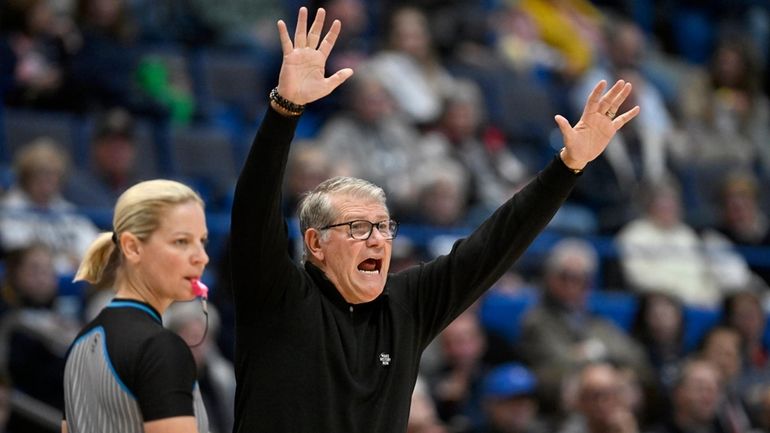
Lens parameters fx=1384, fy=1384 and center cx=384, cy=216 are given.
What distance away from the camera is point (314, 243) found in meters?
3.44

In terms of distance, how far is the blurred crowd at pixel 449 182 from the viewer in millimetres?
6516

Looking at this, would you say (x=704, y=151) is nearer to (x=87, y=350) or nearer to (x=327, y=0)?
(x=327, y=0)

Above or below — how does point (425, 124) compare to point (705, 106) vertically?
below

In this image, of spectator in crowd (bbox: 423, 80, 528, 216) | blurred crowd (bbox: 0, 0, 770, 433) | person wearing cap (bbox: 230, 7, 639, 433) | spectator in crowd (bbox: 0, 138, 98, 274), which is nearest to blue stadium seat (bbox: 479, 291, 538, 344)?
blurred crowd (bbox: 0, 0, 770, 433)

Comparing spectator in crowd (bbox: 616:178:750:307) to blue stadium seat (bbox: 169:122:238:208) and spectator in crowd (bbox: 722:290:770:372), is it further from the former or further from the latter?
blue stadium seat (bbox: 169:122:238:208)

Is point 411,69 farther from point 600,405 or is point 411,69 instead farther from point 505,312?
point 600,405

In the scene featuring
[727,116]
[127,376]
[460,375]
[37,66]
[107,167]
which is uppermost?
[727,116]

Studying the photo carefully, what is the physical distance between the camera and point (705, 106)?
451 inches

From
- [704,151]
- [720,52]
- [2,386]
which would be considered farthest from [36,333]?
[720,52]

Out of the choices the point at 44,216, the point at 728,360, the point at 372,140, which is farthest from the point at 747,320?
the point at 44,216

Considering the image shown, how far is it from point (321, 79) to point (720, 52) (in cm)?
912

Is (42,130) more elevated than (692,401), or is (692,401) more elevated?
(42,130)

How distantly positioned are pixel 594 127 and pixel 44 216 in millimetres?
3630

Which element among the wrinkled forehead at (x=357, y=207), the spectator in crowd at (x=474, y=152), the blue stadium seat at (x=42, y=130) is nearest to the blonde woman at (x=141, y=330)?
the wrinkled forehead at (x=357, y=207)
